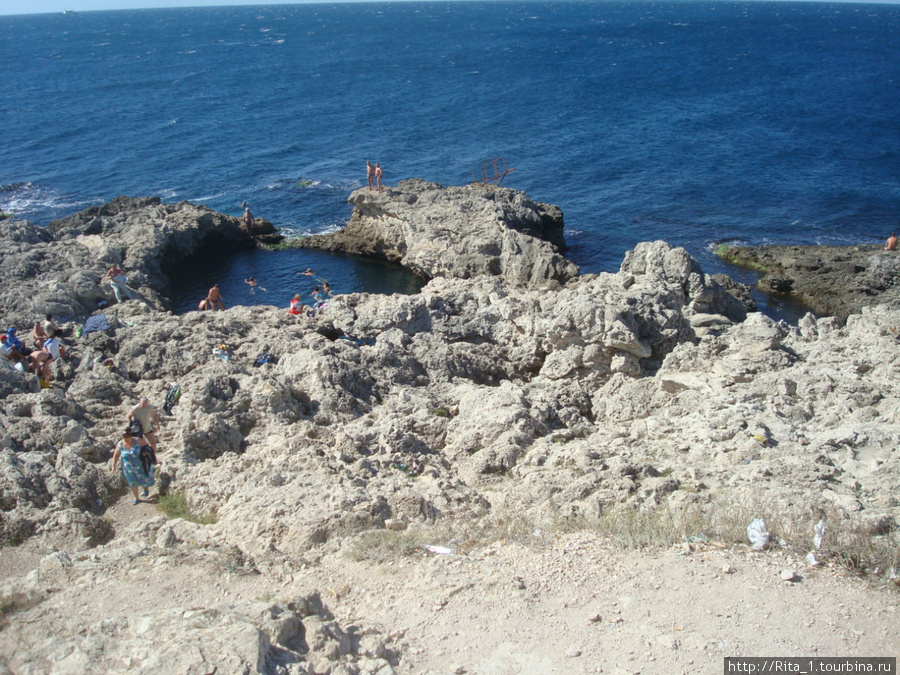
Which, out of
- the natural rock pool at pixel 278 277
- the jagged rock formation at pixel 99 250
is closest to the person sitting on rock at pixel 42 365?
the jagged rock formation at pixel 99 250

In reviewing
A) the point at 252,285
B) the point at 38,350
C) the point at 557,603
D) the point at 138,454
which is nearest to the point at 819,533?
the point at 557,603

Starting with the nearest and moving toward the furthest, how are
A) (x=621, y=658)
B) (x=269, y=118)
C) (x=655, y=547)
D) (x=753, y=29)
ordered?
1. (x=621, y=658)
2. (x=655, y=547)
3. (x=269, y=118)
4. (x=753, y=29)

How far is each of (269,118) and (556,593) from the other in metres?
71.4

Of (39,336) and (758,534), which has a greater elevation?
(39,336)

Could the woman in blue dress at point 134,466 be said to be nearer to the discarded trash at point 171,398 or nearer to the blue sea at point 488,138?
the discarded trash at point 171,398

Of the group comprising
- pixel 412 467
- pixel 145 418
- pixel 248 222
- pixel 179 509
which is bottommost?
pixel 179 509

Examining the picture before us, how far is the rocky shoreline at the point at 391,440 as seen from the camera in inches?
336

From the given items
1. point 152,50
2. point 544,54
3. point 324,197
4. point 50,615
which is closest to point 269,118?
point 324,197

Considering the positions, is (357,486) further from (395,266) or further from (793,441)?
(395,266)

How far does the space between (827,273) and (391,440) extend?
28601 mm

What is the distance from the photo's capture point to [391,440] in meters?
13.3

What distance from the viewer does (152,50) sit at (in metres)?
138

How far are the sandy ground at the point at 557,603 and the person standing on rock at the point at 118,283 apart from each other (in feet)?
59.7

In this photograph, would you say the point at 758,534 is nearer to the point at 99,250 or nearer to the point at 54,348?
the point at 54,348
